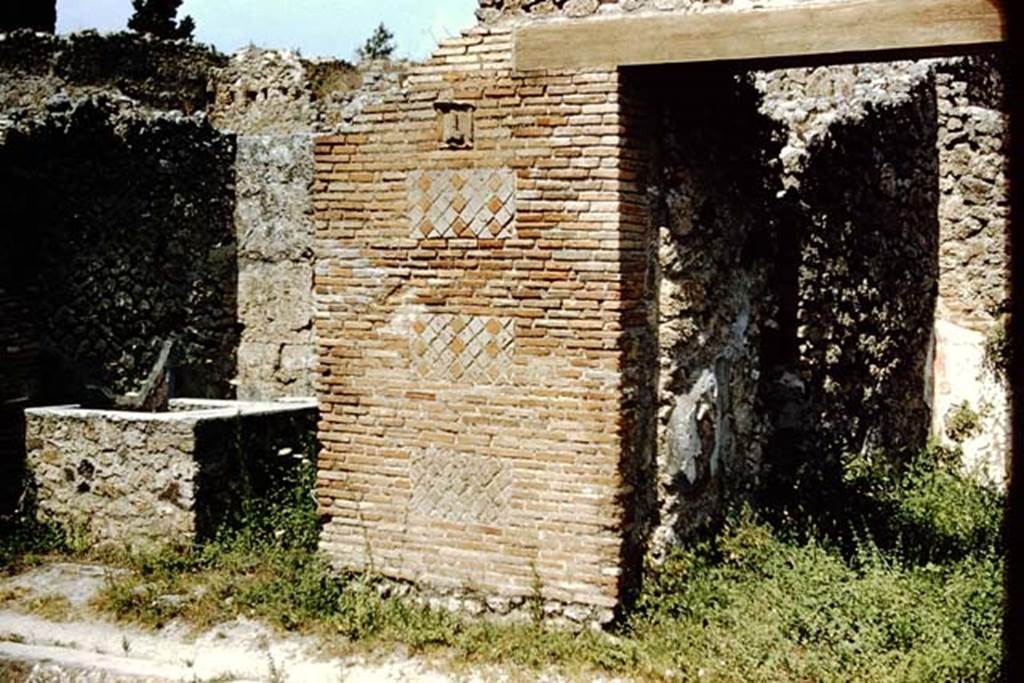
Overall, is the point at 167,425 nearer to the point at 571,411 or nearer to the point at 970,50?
the point at 571,411

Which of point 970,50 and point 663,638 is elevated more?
point 970,50

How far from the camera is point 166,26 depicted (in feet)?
→ 98.2

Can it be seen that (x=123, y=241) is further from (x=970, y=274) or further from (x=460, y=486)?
(x=970, y=274)

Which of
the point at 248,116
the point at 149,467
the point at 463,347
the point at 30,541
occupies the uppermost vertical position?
the point at 248,116

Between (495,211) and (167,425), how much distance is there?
295 centimetres

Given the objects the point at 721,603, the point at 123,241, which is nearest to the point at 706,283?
the point at 721,603

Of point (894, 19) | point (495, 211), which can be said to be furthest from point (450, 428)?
point (894, 19)

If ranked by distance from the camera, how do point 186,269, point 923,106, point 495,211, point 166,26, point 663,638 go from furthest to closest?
point 166,26 < point 186,269 < point 923,106 < point 495,211 < point 663,638

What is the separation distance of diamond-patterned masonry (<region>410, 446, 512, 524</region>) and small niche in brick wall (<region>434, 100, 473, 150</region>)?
1.75m

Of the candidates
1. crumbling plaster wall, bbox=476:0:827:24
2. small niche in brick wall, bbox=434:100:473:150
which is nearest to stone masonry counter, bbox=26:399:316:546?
small niche in brick wall, bbox=434:100:473:150

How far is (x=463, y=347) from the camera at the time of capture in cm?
576

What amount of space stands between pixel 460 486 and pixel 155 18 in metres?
28.2

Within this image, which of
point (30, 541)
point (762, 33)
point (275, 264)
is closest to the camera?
point (762, 33)

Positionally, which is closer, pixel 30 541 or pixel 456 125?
pixel 456 125
